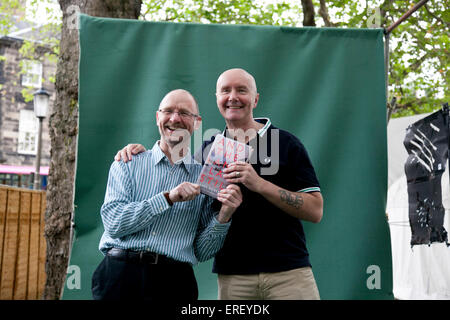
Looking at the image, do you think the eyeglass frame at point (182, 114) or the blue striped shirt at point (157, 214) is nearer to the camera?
the blue striped shirt at point (157, 214)

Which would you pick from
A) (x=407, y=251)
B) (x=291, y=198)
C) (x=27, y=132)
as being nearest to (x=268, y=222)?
(x=291, y=198)

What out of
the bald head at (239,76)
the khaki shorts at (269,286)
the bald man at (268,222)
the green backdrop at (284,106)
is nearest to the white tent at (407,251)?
the green backdrop at (284,106)

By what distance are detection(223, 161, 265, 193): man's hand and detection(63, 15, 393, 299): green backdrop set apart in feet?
2.07

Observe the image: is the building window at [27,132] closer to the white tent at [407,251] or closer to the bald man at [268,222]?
the white tent at [407,251]

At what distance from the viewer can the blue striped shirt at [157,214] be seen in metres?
2.09

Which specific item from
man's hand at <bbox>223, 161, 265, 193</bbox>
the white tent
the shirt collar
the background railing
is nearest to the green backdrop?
the shirt collar

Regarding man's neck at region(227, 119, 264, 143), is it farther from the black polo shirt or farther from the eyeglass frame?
the eyeglass frame

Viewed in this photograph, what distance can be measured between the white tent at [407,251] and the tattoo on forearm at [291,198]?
459 centimetres

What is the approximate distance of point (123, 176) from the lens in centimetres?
224

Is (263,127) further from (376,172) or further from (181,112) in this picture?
(376,172)

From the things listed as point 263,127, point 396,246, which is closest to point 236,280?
point 263,127

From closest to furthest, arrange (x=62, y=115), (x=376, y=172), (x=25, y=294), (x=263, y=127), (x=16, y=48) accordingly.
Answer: (x=263, y=127) → (x=376, y=172) → (x=62, y=115) → (x=25, y=294) → (x=16, y=48)

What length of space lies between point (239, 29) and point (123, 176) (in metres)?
1.22

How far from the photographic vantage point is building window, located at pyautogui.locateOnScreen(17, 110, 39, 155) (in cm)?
2208
